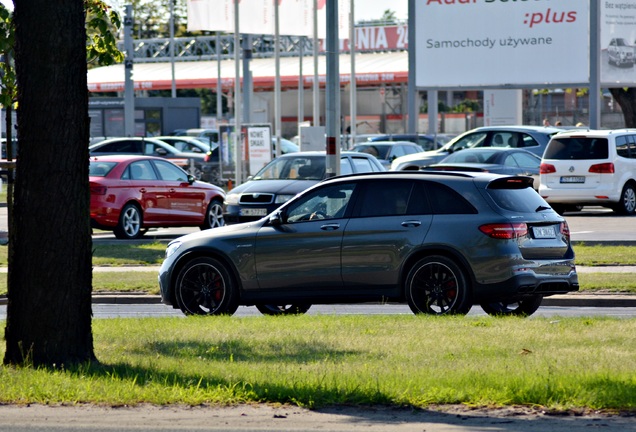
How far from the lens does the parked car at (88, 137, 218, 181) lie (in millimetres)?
41312

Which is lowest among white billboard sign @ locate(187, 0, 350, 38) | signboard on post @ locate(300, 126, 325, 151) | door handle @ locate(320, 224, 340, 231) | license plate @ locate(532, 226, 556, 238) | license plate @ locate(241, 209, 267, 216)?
license plate @ locate(241, 209, 267, 216)

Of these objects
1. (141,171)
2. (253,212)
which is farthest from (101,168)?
A: (253,212)

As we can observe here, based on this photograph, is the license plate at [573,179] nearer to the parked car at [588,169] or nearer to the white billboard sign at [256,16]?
the parked car at [588,169]

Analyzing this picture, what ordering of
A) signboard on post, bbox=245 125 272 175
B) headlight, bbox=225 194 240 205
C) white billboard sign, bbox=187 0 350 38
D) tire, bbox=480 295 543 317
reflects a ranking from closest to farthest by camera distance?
1. tire, bbox=480 295 543 317
2. headlight, bbox=225 194 240 205
3. signboard on post, bbox=245 125 272 175
4. white billboard sign, bbox=187 0 350 38

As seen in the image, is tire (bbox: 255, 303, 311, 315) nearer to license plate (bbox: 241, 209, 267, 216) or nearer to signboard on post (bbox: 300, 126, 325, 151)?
license plate (bbox: 241, 209, 267, 216)

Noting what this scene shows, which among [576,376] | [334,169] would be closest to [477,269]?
[576,376]

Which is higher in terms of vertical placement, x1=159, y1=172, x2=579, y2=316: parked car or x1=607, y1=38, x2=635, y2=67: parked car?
x1=607, y1=38, x2=635, y2=67: parked car

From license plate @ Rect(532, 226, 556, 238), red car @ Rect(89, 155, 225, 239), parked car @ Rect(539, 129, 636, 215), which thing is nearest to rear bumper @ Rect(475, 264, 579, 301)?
license plate @ Rect(532, 226, 556, 238)

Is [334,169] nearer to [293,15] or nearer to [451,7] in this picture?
[293,15]

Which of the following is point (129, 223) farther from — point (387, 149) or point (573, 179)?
point (387, 149)

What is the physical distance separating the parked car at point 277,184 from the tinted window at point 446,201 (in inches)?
373

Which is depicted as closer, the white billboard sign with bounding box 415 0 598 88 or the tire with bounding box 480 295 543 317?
the tire with bounding box 480 295 543 317

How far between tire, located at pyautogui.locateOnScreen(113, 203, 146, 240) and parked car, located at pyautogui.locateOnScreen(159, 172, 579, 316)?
1077 cm

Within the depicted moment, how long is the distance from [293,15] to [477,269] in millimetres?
27464
